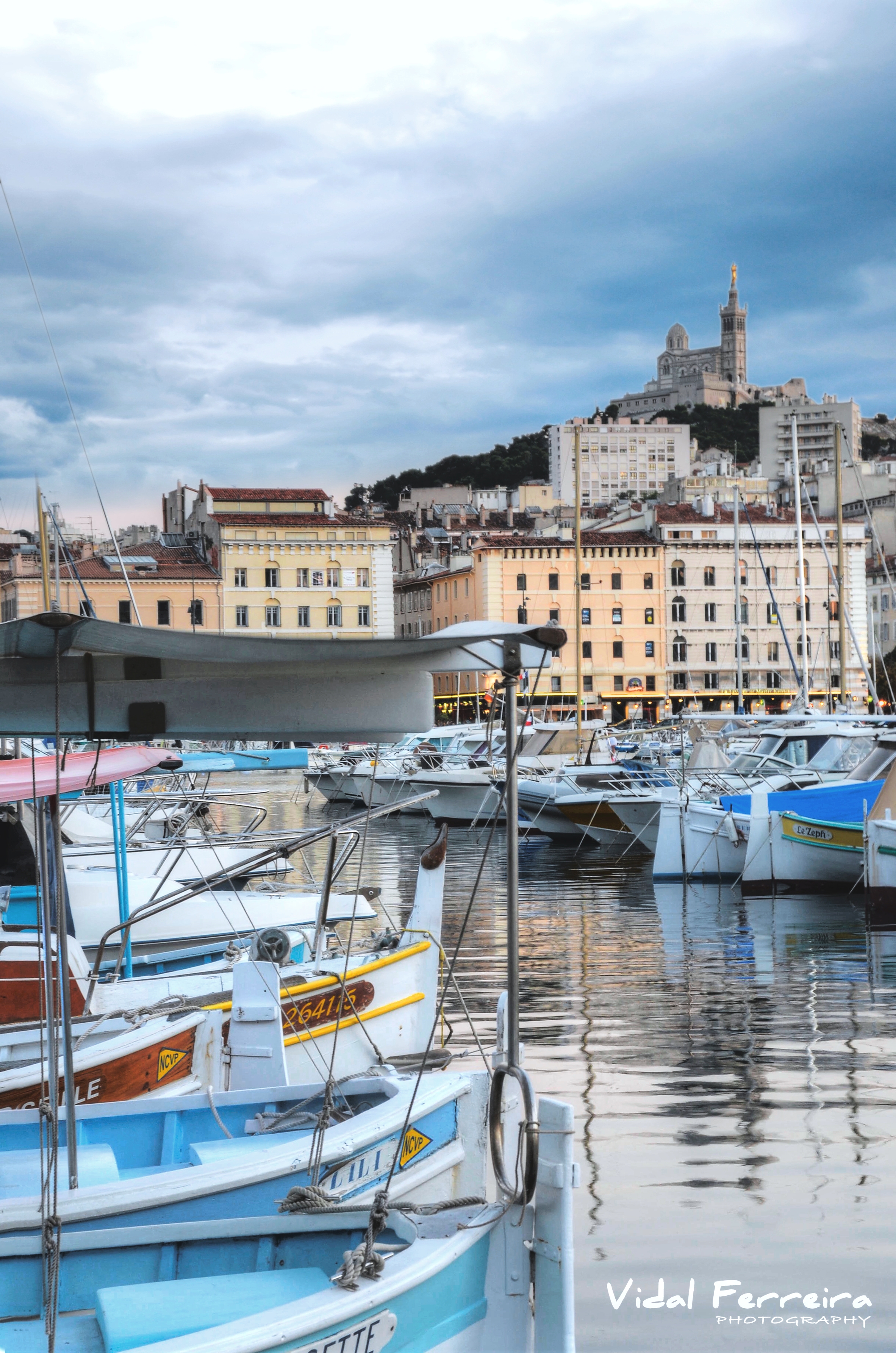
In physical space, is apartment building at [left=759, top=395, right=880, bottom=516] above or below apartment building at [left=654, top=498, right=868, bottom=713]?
above

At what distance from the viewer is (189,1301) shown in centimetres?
477

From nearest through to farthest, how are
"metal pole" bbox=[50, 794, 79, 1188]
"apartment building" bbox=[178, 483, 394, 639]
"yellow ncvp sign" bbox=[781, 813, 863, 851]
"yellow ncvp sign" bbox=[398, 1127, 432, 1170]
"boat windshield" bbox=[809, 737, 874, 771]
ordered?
1. "metal pole" bbox=[50, 794, 79, 1188]
2. "yellow ncvp sign" bbox=[398, 1127, 432, 1170]
3. "yellow ncvp sign" bbox=[781, 813, 863, 851]
4. "boat windshield" bbox=[809, 737, 874, 771]
5. "apartment building" bbox=[178, 483, 394, 639]

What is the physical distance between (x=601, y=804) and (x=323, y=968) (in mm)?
19939

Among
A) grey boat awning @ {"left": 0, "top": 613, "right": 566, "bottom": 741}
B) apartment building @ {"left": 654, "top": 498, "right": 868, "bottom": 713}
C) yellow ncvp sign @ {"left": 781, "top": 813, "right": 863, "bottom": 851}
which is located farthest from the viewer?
apartment building @ {"left": 654, "top": 498, "right": 868, "bottom": 713}

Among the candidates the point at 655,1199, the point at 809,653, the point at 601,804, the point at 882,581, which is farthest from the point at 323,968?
the point at 882,581

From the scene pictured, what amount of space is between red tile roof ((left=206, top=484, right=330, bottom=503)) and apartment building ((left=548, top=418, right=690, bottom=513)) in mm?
52989

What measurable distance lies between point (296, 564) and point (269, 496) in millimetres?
4071

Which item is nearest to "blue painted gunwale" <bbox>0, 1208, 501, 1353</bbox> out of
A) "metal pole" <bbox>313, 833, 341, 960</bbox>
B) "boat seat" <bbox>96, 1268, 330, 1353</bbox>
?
"boat seat" <bbox>96, 1268, 330, 1353</bbox>

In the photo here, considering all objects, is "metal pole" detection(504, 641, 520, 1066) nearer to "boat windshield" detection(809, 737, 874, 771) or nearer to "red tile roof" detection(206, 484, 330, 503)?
"boat windshield" detection(809, 737, 874, 771)

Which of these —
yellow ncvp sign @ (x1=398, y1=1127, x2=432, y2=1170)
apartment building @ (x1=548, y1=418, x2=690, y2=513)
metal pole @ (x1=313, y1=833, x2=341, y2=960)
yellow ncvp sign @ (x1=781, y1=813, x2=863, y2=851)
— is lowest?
yellow ncvp sign @ (x1=781, y1=813, x2=863, y2=851)

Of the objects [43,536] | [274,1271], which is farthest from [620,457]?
[274,1271]

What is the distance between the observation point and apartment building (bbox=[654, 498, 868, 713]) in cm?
7444

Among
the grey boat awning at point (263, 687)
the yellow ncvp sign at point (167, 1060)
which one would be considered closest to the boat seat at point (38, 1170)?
the yellow ncvp sign at point (167, 1060)

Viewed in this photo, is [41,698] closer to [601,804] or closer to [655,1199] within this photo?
[655,1199]
